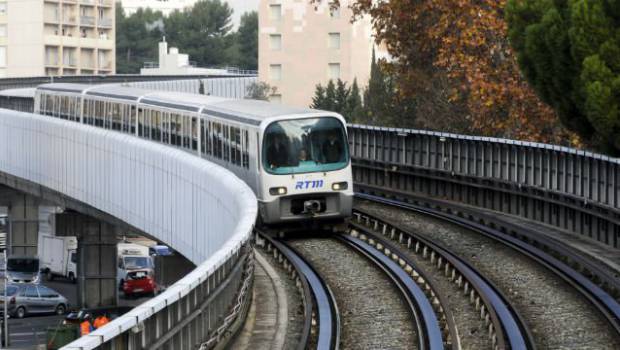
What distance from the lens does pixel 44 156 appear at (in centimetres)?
3791

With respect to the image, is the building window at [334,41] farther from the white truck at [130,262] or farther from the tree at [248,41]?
the tree at [248,41]

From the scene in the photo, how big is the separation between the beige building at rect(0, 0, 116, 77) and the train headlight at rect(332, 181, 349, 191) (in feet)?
389

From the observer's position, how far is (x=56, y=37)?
145 meters

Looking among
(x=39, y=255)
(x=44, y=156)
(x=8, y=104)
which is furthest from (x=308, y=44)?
(x=44, y=156)

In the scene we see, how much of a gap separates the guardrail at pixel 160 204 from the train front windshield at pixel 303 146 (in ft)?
6.01

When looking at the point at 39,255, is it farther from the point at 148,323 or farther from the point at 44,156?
the point at 148,323

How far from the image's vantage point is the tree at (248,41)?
157800mm

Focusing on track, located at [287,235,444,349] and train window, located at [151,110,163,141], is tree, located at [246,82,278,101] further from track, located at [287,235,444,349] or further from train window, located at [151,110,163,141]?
track, located at [287,235,444,349]

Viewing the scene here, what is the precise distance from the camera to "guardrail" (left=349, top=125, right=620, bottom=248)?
88.4 feet

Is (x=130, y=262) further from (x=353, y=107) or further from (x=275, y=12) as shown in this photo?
(x=275, y=12)

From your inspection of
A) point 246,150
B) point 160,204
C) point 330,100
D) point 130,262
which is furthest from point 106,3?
point 246,150

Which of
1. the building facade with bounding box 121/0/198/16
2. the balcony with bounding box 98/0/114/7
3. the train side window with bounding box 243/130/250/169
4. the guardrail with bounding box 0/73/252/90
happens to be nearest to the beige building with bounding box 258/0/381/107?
the guardrail with bounding box 0/73/252/90

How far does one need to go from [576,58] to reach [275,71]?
72251 mm

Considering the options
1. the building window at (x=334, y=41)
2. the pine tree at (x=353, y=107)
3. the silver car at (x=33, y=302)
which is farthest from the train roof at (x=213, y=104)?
the building window at (x=334, y=41)
